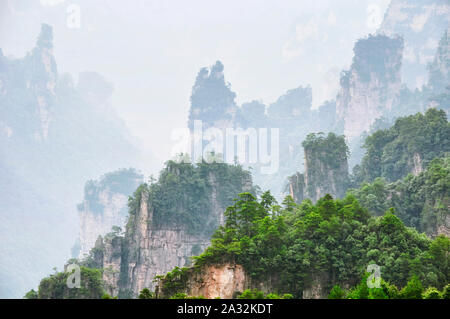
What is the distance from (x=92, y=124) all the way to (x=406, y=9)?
220ft

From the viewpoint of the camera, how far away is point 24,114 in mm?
103500

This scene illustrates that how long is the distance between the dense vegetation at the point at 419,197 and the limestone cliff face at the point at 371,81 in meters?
40.2

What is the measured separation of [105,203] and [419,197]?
55.2 metres

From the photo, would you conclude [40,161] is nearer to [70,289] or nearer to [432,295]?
[70,289]

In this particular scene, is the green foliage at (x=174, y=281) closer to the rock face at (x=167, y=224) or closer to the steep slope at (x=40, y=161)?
the rock face at (x=167, y=224)

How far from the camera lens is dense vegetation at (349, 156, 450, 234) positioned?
30469mm

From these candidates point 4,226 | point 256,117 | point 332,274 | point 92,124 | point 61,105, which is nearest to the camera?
point 332,274

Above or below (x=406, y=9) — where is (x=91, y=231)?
below

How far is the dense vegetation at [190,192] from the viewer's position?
43.9m

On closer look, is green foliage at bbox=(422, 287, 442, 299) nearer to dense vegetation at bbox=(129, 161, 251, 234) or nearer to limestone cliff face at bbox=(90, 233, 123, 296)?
limestone cliff face at bbox=(90, 233, 123, 296)

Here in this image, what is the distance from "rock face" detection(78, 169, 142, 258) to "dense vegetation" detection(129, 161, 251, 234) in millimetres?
35389
